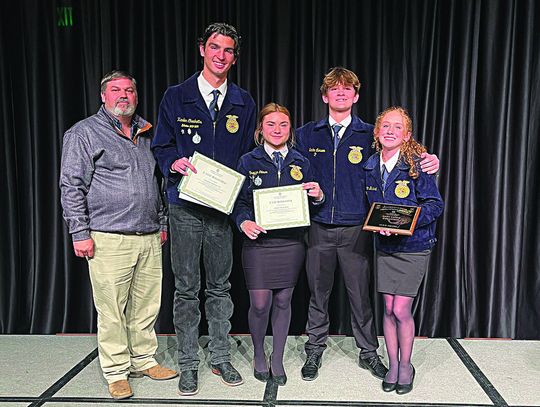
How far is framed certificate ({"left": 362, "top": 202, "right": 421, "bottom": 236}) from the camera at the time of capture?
2920 mm

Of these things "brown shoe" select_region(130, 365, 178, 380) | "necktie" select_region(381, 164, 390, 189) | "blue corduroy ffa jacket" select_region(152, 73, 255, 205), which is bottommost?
"brown shoe" select_region(130, 365, 178, 380)

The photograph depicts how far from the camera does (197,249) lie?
3.15 metres

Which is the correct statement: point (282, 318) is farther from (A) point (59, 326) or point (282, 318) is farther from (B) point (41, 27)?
(B) point (41, 27)

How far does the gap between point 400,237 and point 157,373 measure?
1494 mm

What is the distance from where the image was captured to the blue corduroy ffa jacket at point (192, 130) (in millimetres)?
3061

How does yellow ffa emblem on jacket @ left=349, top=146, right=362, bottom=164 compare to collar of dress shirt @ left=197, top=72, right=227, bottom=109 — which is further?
yellow ffa emblem on jacket @ left=349, top=146, right=362, bottom=164

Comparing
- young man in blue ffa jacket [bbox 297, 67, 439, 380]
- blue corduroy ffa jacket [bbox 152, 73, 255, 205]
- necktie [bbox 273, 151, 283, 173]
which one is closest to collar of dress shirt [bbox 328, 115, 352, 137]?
young man in blue ffa jacket [bbox 297, 67, 439, 380]

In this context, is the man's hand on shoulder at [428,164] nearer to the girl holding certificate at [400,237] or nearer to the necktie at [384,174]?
the girl holding certificate at [400,237]

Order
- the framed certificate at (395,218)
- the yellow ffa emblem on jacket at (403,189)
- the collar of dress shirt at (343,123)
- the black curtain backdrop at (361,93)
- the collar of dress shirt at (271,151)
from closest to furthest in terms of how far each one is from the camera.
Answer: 1. the framed certificate at (395,218)
2. the yellow ffa emblem on jacket at (403,189)
3. the collar of dress shirt at (271,151)
4. the collar of dress shirt at (343,123)
5. the black curtain backdrop at (361,93)

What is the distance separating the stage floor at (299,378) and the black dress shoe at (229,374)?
0.11ft

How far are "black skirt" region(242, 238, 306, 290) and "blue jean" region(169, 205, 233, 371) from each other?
0.42 feet

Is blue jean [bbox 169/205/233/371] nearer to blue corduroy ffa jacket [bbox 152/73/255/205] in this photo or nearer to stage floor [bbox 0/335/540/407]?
blue corduroy ffa jacket [bbox 152/73/255/205]

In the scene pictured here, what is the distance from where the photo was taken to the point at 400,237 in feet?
10.1

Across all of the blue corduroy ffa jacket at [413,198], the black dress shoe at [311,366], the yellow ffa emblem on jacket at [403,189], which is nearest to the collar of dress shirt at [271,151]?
the blue corduroy ffa jacket at [413,198]
